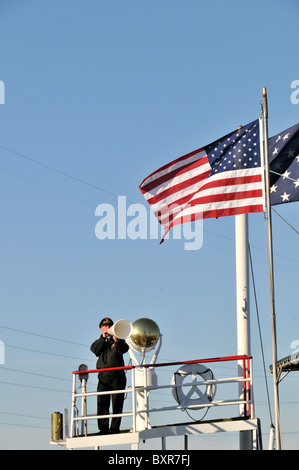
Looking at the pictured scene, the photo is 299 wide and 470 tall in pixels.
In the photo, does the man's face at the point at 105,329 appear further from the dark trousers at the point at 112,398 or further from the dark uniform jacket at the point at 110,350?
the dark trousers at the point at 112,398

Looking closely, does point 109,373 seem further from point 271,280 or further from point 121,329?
point 271,280

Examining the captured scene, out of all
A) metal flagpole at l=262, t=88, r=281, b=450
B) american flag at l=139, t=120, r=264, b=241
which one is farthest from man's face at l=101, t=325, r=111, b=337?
american flag at l=139, t=120, r=264, b=241

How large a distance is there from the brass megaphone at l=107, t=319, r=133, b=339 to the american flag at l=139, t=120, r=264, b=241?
3.68 meters

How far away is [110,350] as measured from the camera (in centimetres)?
2111

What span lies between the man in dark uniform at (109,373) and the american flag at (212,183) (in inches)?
153

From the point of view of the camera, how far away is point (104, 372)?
21.0m

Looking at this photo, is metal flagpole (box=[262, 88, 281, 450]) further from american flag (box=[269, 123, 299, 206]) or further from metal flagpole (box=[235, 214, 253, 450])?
metal flagpole (box=[235, 214, 253, 450])

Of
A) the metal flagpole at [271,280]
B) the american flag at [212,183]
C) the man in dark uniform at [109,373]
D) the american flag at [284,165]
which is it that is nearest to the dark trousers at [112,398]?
the man in dark uniform at [109,373]

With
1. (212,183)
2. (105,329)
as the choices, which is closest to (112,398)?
(105,329)

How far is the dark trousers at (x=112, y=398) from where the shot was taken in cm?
2089
